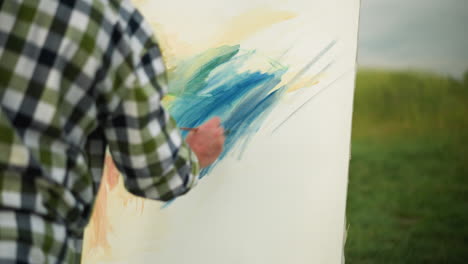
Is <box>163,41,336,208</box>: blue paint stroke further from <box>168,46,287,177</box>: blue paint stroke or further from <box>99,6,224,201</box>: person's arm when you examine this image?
<box>99,6,224,201</box>: person's arm

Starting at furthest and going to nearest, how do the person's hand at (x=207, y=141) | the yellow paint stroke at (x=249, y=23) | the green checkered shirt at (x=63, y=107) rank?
the yellow paint stroke at (x=249, y=23)
the person's hand at (x=207, y=141)
the green checkered shirt at (x=63, y=107)

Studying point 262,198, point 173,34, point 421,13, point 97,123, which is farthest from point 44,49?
point 421,13

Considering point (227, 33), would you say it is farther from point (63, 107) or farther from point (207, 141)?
point (63, 107)

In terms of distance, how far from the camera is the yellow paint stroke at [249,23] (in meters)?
1.14

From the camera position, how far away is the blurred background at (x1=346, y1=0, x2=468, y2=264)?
119cm

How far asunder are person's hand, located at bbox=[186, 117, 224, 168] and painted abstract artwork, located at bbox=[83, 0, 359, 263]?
0.03 m

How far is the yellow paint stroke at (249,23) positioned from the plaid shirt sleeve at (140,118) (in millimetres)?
373

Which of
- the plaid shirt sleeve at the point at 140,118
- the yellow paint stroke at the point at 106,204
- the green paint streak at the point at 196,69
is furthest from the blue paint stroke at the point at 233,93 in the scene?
the plaid shirt sleeve at the point at 140,118

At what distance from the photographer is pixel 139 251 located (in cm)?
123

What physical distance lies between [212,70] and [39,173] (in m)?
0.53

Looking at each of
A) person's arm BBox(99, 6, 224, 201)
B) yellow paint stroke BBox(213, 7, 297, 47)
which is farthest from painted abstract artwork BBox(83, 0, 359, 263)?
person's arm BBox(99, 6, 224, 201)

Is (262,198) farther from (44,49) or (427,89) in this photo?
(44,49)

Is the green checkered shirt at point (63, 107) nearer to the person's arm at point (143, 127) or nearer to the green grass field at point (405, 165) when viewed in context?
the person's arm at point (143, 127)

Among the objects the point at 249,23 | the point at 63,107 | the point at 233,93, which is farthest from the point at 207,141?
the point at 63,107
